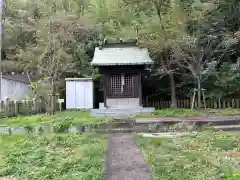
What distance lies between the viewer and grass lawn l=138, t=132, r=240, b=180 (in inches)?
269

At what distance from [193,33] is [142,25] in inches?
150

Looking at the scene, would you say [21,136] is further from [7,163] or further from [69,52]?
[69,52]

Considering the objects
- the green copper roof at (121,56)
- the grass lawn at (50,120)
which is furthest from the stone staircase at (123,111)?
the green copper roof at (121,56)

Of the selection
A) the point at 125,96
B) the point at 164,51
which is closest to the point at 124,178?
the point at 125,96

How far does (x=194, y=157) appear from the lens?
8359mm

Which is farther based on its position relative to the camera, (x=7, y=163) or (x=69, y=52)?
(x=69, y=52)

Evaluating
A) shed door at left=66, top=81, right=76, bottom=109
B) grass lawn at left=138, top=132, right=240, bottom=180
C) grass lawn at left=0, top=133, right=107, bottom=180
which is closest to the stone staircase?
shed door at left=66, top=81, right=76, bottom=109

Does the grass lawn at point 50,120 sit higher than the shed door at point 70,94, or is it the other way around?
the shed door at point 70,94

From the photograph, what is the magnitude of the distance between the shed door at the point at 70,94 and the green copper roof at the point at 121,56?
313 centimetres

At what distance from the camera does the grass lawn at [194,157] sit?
6827 mm

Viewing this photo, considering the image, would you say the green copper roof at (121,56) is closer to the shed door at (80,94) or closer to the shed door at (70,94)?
the shed door at (80,94)

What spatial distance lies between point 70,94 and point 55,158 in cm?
1801

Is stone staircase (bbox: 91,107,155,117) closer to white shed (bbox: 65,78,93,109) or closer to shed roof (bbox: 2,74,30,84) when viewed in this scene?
white shed (bbox: 65,78,93,109)

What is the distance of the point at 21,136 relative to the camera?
44.1ft
